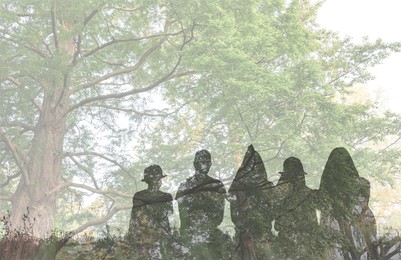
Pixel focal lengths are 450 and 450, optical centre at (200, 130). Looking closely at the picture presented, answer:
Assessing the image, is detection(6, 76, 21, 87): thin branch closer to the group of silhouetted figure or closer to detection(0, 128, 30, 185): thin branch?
detection(0, 128, 30, 185): thin branch

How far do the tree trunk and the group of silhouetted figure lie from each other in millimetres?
8375

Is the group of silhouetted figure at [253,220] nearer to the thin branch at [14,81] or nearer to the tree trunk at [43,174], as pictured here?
the tree trunk at [43,174]

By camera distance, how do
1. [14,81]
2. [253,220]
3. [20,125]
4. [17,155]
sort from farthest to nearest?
[20,125] → [14,81] → [17,155] → [253,220]

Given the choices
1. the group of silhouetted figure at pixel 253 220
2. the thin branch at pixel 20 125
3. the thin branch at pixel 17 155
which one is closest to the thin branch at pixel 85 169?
the thin branch at pixel 20 125

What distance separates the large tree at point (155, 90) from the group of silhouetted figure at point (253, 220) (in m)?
7.85

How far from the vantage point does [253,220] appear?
3209mm

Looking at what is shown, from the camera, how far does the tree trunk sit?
→ 447 inches

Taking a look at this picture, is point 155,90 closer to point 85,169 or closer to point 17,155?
point 85,169

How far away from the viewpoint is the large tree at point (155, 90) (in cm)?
1169

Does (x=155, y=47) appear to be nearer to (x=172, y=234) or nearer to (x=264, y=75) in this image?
(x=264, y=75)

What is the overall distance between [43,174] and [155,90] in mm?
5369

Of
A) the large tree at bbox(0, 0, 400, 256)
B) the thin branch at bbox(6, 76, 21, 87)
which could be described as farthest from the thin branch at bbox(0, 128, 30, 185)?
the thin branch at bbox(6, 76, 21, 87)

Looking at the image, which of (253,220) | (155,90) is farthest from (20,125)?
(253,220)

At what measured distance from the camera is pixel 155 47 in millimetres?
13461
